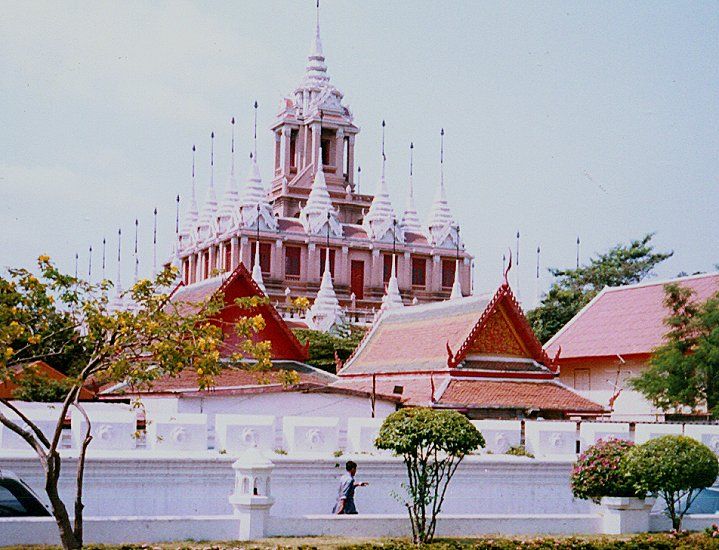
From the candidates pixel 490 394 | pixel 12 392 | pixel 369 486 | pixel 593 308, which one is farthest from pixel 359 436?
pixel 593 308

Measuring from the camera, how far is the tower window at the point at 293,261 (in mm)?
71438

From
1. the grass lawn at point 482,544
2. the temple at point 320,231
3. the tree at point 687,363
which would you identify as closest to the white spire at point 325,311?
the temple at point 320,231

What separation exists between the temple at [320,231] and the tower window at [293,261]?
0.19 feet

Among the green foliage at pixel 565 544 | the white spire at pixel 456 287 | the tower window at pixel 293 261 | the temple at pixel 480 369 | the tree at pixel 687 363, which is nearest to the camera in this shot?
the green foliage at pixel 565 544

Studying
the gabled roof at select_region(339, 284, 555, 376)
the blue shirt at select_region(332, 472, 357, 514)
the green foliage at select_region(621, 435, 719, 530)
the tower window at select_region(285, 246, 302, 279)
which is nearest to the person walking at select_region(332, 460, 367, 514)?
the blue shirt at select_region(332, 472, 357, 514)

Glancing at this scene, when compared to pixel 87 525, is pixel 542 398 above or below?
above

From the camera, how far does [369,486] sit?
2081cm

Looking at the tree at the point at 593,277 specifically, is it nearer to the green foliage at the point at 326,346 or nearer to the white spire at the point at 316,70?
the green foliage at the point at 326,346

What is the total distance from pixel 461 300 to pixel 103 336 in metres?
15.6

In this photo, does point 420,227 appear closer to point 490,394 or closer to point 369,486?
point 490,394

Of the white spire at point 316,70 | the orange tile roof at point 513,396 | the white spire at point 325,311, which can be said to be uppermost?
the white spire at point 316,70

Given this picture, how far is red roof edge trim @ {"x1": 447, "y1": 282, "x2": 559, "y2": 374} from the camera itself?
26641mm

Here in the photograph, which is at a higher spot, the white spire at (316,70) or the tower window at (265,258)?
the white spire at (316,70)

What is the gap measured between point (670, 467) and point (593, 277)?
39.1m
